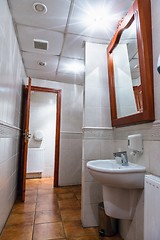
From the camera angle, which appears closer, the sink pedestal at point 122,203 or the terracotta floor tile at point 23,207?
the sink pedestal at point 122,203

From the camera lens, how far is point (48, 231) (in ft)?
5.18

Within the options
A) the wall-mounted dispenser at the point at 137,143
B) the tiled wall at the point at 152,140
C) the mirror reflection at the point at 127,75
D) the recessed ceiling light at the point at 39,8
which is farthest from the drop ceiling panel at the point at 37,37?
the wall-mounted dispenser at the point at 137,143

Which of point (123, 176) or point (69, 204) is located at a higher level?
point (123, 176)

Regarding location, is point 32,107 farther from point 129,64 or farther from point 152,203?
point 152,203

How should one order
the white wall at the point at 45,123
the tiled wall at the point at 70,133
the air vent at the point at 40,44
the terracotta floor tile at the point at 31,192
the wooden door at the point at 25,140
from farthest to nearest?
1. the white wall at the point at 45,123
2. the tiled wall at the point at 70,133
3. the terracotta floor tile at the point at 31,192
4. the wooden door at the point at 25,140
5. the air vent at the point at 40,44

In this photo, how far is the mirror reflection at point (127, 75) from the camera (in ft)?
4.39

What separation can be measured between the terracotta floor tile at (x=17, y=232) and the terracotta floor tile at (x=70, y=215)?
1.33 feet

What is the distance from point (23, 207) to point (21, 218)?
0.30 meters

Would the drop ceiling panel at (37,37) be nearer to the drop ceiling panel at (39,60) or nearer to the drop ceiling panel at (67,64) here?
the drop ceiling panel at (39,60)

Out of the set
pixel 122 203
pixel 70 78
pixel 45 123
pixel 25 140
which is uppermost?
pixel 70 78

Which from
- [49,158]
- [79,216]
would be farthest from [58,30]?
[49,158]

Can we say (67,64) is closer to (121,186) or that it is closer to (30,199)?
(121,186)

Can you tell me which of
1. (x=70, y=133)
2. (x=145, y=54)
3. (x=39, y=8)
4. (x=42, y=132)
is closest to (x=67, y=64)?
(x=39, y=8)

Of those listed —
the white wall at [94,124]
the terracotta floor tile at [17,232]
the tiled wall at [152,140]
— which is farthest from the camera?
the white wall at [94,124]
